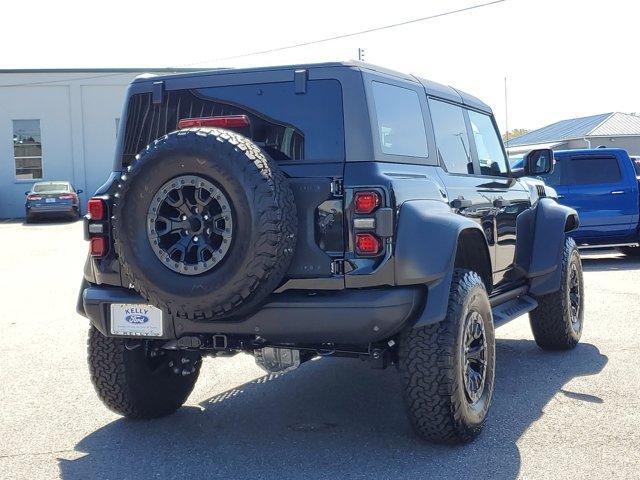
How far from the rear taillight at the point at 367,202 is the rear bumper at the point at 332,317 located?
0.39 meters

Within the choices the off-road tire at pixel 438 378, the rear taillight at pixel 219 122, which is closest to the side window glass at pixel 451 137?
the off-road tire at pixel 438 378

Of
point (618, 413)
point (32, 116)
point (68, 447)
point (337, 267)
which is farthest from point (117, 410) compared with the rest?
point (32, 116)

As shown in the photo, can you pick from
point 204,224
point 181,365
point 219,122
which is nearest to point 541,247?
point 181,365

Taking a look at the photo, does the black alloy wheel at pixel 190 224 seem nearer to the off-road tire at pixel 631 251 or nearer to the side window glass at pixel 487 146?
the side window glass at pixel 487 146

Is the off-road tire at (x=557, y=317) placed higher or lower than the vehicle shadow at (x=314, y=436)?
higher

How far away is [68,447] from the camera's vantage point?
4664 millimetres

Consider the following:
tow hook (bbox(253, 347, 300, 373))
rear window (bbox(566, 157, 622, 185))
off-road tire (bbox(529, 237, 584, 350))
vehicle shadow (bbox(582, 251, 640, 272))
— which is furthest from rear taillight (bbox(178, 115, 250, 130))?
rear window (bbox(566, 157, 622, 185))

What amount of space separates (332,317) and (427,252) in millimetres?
579

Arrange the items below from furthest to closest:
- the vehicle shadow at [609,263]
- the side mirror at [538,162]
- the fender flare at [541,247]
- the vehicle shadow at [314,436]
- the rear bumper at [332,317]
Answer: the vehicle shadow at [609,263]
the side mirror at [538,162]
the fender flare at [541,247]
the vehicle shadow at [314,436]
the rear bumper at [332,317]

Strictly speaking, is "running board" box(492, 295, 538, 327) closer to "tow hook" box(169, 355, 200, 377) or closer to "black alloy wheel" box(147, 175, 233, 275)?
"tow hook" box(169, 355, 200, 377)

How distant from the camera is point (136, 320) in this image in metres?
4.46

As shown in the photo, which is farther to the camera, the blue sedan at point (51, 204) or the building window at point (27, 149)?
the building window at point (27, 149)

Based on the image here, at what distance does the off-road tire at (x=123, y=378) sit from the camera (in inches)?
193

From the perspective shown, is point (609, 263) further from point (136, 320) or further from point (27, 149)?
point (27, 149)
